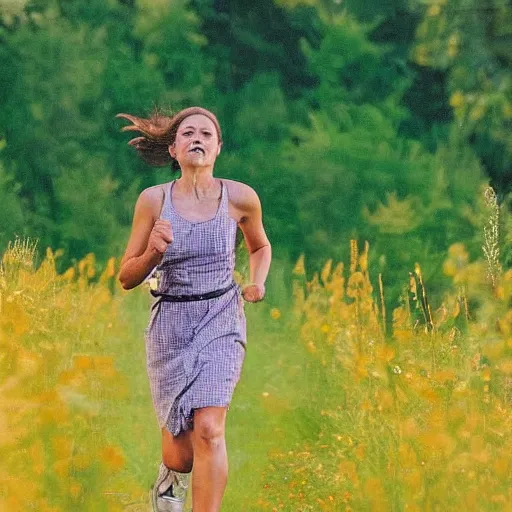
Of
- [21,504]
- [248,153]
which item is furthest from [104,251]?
[21,504]

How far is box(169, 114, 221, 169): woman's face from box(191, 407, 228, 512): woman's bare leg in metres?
0.98

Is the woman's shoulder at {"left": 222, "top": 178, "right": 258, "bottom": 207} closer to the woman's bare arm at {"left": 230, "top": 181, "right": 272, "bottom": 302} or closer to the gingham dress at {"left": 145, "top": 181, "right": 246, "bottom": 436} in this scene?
the woman's bare arm at {"left": 230, "top": 181, "right": 272, "bottom": 302}

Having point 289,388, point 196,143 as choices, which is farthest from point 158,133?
point 289,388

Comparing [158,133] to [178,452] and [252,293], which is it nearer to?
[252,293]

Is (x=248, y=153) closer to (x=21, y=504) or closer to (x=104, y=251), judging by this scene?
(x=104, y=251)

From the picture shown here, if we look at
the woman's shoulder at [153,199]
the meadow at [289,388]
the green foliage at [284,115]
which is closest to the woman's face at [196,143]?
the woman's shoulder at [153,199]

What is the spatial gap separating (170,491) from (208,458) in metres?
0.38

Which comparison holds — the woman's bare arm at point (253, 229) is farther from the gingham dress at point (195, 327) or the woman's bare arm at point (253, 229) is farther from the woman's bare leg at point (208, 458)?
the woman's bare leg at point (208, 458)

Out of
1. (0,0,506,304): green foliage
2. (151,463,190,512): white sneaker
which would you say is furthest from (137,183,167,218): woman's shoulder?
(151,463,190,512): white sneaker

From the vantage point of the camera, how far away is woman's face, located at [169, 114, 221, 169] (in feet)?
17.1

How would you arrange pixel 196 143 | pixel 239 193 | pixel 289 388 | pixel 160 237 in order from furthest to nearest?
pixel 289 388 < pixel 239 193 < pixel 196 143 < pixel 160 237

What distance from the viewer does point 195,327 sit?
199 inches

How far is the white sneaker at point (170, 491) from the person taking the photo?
525cm

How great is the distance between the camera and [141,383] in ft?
18.4
